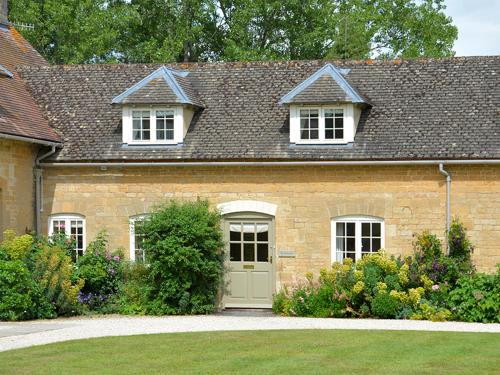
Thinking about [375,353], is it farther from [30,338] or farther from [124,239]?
[124,239]

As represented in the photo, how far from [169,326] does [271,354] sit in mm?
5122

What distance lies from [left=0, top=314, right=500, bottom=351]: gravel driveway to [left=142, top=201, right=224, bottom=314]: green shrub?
957 millimetres

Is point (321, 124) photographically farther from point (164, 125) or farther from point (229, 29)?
point (229, 29)

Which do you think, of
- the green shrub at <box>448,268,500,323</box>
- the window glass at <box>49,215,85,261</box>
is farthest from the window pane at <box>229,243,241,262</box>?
the green shrub at <box>448,268,500,323</box>

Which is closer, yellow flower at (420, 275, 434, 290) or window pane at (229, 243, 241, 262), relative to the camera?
yellow flower at (420, 275, 434, 290)

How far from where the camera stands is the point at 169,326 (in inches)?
818

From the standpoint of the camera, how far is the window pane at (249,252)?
2486 centimetres

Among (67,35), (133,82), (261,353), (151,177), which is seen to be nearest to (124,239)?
(151,177)

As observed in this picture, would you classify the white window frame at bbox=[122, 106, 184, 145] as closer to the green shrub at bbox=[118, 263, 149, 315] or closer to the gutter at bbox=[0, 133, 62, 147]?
the gutter at bbox=[0, 133, 62, 147]

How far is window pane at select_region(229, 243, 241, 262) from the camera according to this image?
2489 centimetres

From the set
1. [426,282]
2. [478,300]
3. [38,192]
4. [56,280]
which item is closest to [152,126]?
[38,192]

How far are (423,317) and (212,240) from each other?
528 centimetres

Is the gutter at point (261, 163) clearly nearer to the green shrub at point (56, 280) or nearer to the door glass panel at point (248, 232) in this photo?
the door glass panel at point (248, 232)

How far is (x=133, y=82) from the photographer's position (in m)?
27.5
